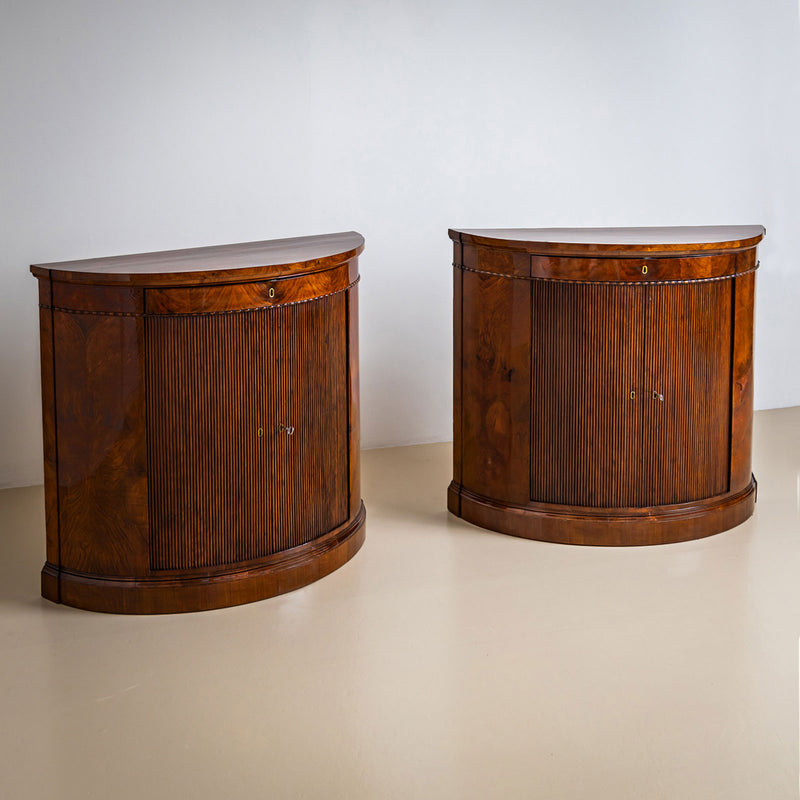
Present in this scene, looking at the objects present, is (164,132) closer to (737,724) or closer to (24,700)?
(24,700)

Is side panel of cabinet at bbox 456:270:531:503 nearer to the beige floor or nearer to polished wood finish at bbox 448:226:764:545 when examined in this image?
polished wood finish at bbox 448:226:764:545

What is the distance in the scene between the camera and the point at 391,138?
440 centimetres

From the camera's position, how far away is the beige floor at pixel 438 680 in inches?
91.9

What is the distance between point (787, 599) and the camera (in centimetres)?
315

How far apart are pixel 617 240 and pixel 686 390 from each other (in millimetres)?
507

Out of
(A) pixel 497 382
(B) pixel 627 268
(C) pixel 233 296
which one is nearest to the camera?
(C) pixel 233 296

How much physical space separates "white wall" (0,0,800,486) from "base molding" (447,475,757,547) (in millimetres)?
1156

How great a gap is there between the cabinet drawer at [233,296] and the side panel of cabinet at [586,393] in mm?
766

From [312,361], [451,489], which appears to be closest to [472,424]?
[451,489]

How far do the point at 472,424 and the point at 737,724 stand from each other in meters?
1.47

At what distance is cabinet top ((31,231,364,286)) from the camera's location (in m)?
2.92

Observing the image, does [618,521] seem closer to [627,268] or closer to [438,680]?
[627,268]

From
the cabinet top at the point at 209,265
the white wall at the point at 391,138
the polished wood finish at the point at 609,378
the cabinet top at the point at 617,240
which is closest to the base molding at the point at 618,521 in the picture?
the polished wood finish at the point at 609,378

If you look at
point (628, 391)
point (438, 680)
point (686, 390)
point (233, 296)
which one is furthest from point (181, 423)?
point (686, 390)
